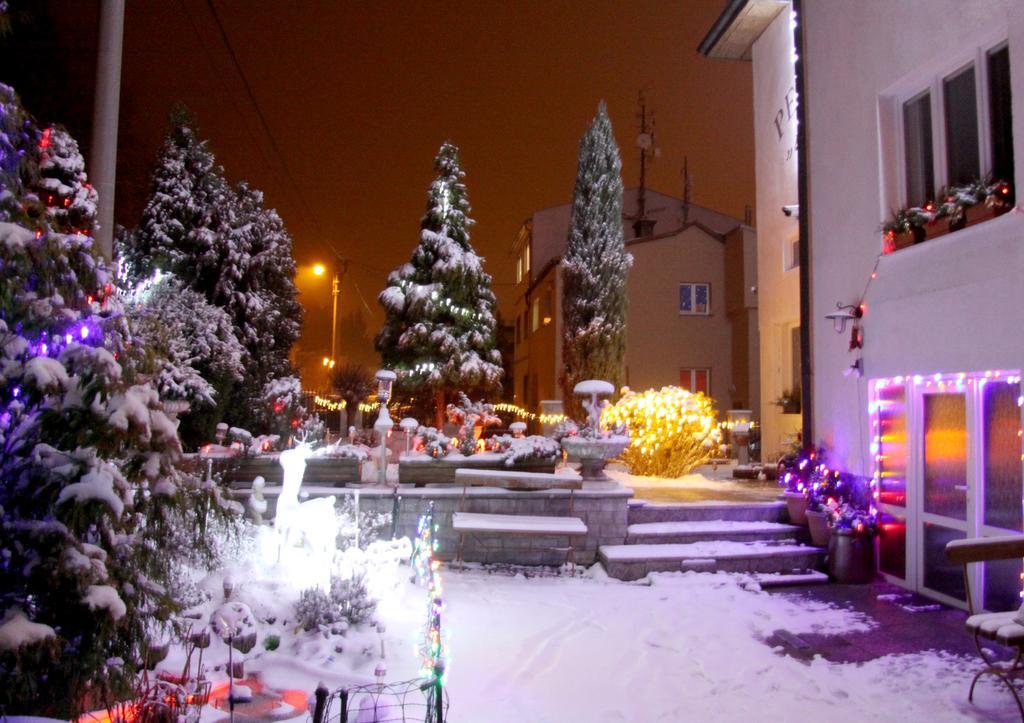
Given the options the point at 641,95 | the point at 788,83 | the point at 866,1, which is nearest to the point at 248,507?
the point at 866,1

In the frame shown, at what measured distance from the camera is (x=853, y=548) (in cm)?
788

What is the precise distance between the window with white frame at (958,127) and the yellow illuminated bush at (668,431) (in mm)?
5234

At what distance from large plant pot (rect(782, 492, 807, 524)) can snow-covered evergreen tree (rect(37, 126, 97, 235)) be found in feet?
25.7

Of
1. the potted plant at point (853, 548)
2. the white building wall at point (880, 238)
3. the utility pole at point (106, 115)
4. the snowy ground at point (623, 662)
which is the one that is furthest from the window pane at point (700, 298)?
the utility pole at point (106, 115)

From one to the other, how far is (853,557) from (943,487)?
1.31m

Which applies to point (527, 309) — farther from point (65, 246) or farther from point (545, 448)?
point (65, 246)

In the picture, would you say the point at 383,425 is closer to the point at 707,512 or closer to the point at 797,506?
the point at 707,512

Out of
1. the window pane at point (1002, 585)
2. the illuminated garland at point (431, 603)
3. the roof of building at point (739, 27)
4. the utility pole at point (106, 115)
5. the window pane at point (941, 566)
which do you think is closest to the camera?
the illuminated garland at point (431, 603)

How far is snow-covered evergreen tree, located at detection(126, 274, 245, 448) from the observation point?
13.6 meters

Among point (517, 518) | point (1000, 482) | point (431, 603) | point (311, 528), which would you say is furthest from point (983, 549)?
point (311, 528)

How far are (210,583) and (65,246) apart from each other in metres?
3.73

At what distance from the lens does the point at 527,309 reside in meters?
28.2

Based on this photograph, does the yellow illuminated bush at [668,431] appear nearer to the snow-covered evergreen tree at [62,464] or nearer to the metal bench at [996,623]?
the metal bench at [996,623]

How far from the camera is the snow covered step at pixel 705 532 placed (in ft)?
28.4
